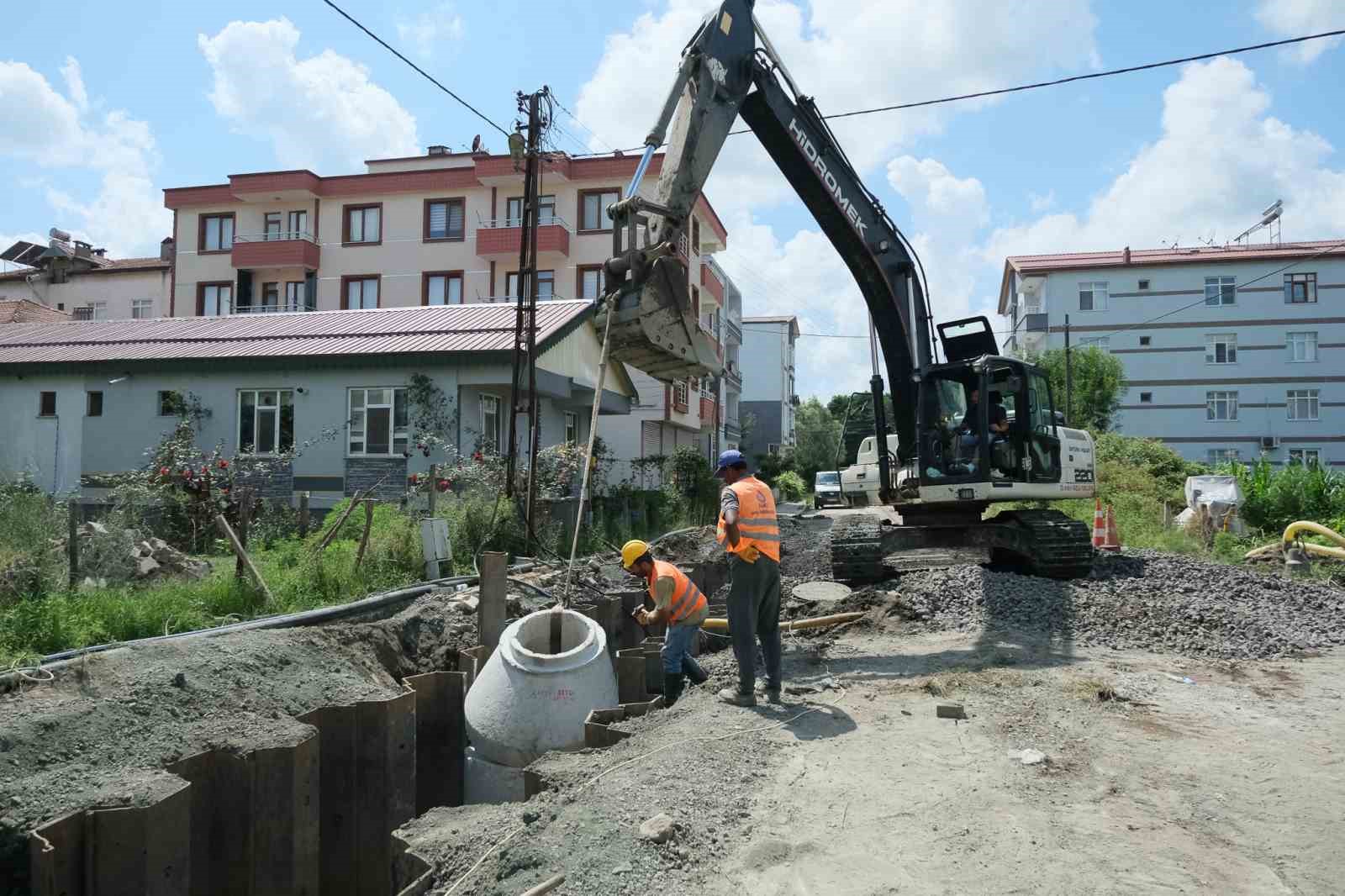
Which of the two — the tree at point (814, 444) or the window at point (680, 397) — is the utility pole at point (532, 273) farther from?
the tree at point (814, 444)

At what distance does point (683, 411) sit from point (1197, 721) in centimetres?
2911

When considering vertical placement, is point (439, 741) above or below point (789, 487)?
below

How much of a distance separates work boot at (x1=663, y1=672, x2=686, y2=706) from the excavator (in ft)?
8.78

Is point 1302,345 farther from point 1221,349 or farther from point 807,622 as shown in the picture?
point 807,622

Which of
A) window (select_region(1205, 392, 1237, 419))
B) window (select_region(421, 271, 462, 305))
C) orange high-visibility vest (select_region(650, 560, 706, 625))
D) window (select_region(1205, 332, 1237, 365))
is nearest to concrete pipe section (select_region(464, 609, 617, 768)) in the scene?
orange high-visibility vest (select_region(650, 560, 706, 625))

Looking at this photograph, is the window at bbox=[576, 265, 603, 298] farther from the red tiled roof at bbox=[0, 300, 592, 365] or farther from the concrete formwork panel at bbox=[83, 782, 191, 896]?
the concrete formwork panel at bbox=[83, 782, 191, 896]

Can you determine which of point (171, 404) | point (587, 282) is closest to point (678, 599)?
point (171, 404)

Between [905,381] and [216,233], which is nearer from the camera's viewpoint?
[905,381]

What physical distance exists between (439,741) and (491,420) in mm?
13857

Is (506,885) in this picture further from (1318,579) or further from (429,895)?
(1318,579)

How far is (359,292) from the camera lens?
35.3 meters

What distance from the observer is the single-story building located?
19.7 metres

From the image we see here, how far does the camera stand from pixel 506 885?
409 cm

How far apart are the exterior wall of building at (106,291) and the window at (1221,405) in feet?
161
